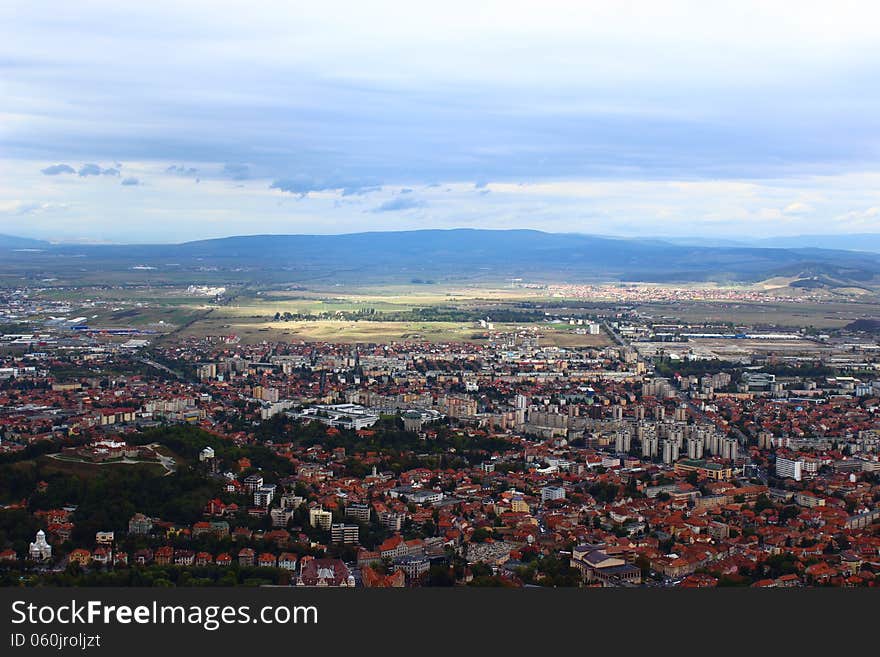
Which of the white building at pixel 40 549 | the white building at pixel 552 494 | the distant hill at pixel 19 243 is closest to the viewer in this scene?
the white building at pixel 40 549

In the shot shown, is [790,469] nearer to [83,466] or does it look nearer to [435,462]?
[435,462]

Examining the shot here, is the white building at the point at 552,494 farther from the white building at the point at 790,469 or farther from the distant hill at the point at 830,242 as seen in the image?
the distant hill at the point at 830,242

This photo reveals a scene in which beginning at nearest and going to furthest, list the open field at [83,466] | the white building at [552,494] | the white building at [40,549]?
1. the white building at [40,549]
2. the open field at [83,466]
3. the white building at [552,494]

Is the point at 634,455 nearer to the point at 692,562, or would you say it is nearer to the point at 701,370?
the point at 692,562

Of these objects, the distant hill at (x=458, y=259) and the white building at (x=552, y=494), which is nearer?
the white building at (x=552, y=494)

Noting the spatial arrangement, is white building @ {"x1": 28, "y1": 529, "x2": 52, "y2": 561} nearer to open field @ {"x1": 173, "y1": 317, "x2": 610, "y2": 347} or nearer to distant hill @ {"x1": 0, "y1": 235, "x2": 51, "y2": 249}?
open field @ {"x1": 173, "y1": 317, "x2": 610, "y2": 347}

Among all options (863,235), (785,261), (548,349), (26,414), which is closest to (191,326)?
(548,349)

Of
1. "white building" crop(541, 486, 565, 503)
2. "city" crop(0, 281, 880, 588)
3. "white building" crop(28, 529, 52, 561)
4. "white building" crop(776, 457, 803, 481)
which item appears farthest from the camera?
"white building" crop(776, 457, 803, 481)

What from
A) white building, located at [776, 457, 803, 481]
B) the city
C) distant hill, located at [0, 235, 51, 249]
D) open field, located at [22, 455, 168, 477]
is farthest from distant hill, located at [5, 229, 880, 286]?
open field, located at [22, 455, 168, 477]

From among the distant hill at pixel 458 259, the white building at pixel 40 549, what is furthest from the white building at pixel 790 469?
the distant hill at pixel 458 259
